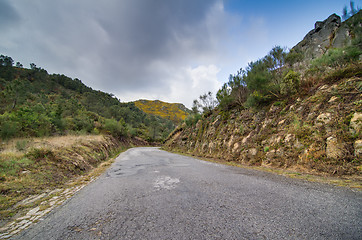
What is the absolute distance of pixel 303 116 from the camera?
7504 mm

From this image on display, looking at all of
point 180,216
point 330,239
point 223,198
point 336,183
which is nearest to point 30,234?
point 180,216

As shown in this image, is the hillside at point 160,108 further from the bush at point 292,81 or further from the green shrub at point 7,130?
the bush at point 292,81

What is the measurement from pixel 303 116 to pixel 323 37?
14.7 meters

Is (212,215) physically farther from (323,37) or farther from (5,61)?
(5,61)

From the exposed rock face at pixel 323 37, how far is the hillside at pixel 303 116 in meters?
0.18

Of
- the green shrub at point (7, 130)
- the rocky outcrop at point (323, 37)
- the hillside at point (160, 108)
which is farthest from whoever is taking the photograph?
the hillside at point (160, 108)

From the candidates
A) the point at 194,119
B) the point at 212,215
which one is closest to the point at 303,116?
the point at 212,215

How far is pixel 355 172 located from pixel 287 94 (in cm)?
680

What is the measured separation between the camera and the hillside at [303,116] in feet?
17.3

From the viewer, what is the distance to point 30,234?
2.22 m

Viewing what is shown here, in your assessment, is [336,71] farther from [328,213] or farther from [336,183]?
A: [328,213]

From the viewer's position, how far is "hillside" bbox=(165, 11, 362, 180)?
17.3 feet

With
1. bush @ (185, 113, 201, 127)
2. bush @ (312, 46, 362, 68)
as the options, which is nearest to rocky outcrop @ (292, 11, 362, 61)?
bush @ (312, 46, 362, 68)

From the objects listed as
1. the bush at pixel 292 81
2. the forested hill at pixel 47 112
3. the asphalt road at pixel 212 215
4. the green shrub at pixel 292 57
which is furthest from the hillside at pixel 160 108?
the asphalt road at pixel 212 215
